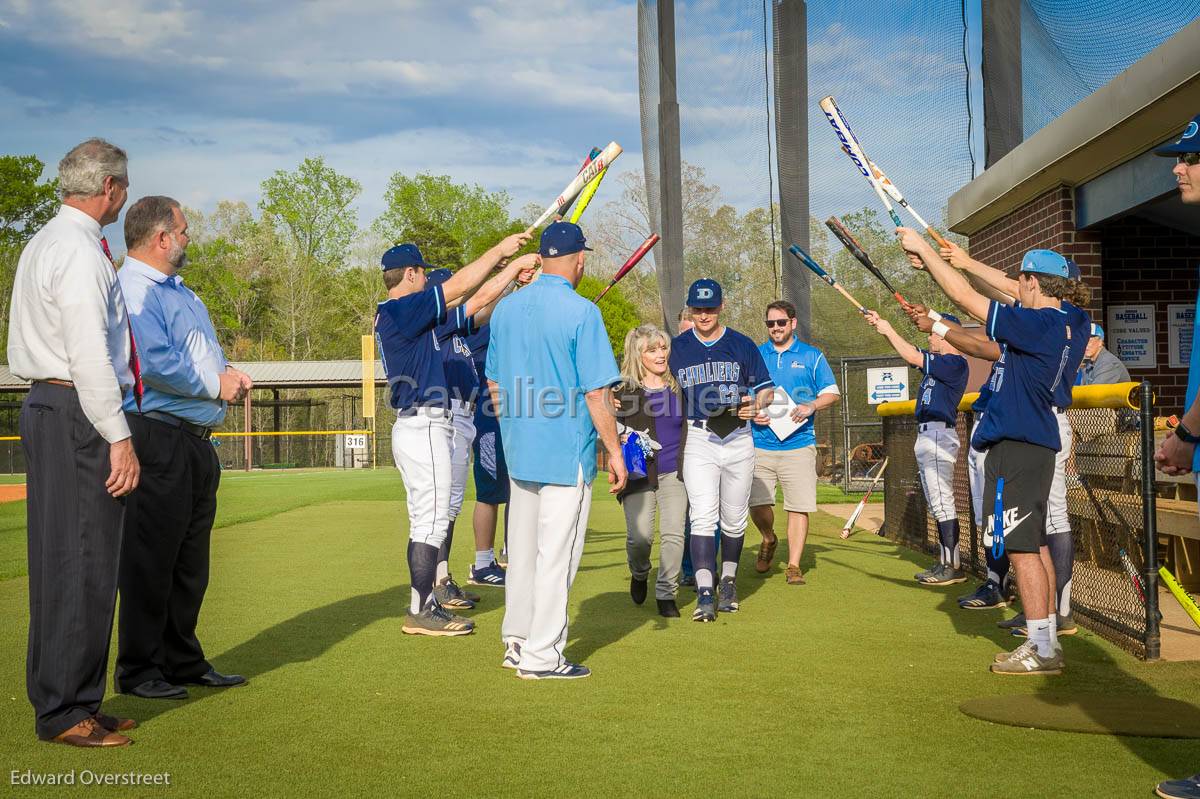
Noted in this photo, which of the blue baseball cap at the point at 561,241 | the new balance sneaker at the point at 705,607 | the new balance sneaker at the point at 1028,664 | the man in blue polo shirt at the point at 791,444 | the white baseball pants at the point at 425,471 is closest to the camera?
the new balance sneaker at the point at 1028,664

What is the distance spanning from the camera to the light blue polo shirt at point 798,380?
903 centimetres

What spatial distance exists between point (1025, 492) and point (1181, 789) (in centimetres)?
212

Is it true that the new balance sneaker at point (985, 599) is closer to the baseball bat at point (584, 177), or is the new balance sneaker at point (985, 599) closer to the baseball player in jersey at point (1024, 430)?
the baseball player in jersey at point (1024, 430)

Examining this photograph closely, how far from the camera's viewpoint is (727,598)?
24.7ft

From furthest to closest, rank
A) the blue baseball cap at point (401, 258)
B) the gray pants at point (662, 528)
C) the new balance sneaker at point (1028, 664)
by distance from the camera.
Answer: the gray pants at point (662, 528) < the blue baseball cap at point (401, 258) < the new balance sneaker at point (1028, 664)

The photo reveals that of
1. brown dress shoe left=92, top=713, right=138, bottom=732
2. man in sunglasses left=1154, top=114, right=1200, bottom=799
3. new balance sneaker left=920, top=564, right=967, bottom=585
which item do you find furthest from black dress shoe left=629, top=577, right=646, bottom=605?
man in sunglasses left=1154, top=114, right=1200, bottom=799

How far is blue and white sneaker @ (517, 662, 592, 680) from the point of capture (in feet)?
17.7

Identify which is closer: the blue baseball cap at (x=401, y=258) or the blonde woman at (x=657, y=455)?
the blue baseball cap at (x=401, y=258)

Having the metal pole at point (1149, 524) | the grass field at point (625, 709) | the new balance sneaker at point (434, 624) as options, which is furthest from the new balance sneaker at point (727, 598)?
the metal pole at point (1149, 524)

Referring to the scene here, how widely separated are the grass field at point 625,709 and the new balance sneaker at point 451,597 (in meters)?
0.24

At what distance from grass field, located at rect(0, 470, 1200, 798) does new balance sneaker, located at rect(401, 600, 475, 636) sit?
112 mm

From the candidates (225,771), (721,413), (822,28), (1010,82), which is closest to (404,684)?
(225,771)

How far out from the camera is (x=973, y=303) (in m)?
5.44

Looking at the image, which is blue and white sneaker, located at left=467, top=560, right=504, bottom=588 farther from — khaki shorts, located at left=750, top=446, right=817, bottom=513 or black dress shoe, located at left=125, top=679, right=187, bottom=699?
black dress shoe, located at left=125, top=679, right=187, bottom=699
